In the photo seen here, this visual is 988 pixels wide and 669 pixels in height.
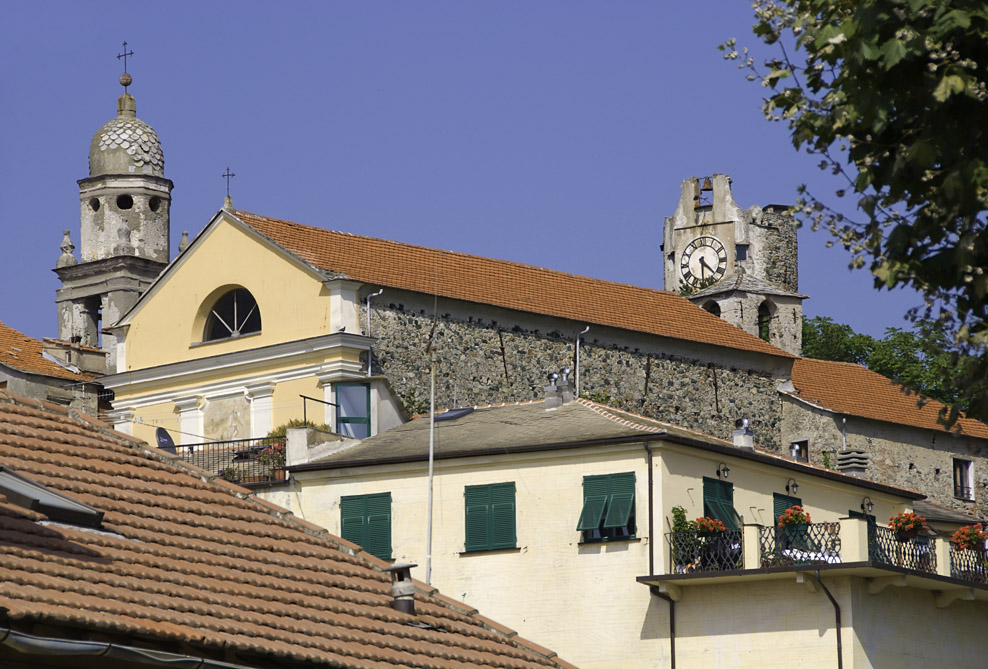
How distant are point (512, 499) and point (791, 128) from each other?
73.4 feet

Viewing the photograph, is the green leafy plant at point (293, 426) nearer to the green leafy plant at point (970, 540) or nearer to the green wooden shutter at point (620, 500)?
the green wooden shutter at point (620, 500)

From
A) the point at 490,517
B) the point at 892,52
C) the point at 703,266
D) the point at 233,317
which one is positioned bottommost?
the point at 892,52

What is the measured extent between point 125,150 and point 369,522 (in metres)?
36.2

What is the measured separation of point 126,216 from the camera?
223 ft

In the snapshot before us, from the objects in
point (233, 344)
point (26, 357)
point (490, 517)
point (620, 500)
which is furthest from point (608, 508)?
point (26, 357)

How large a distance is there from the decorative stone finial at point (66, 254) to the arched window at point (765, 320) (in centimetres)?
2764

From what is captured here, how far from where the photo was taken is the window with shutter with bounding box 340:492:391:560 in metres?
35.0

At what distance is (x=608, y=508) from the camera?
1308 inches

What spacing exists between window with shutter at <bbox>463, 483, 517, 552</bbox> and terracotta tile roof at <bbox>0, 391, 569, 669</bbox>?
52.9ft

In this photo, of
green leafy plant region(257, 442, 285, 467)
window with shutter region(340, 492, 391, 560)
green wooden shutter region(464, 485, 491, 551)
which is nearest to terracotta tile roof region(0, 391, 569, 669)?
green wooden shutter region(464, 485, 491, 551)

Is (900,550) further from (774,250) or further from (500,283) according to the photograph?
(774,250)

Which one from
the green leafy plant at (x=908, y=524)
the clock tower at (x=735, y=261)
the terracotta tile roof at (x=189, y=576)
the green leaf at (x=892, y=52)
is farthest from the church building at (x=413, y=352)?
the green leaf at (x=892, y=52)

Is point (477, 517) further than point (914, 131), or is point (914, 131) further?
point (477, 517)

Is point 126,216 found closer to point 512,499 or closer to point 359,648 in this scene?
point 512,499
